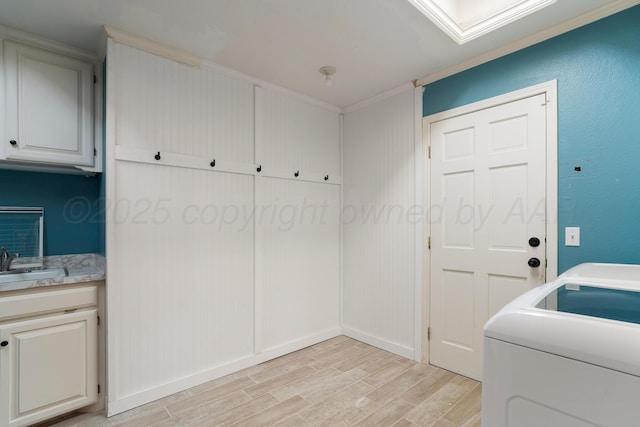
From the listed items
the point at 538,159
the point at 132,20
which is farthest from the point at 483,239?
the point at 132,20

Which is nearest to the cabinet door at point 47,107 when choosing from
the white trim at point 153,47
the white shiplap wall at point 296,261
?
the white trim at point 153,47

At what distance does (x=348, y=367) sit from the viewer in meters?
2.65

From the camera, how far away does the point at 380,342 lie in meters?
3.04

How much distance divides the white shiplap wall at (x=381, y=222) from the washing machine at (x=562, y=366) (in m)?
1.90

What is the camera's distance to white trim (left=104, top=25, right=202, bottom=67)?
6.61ft

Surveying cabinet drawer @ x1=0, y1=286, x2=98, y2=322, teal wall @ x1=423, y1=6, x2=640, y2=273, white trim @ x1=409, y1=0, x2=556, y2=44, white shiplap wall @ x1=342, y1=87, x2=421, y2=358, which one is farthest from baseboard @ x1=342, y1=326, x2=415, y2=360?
white trim @ x1=409, y1=0, x2=556, y2=44

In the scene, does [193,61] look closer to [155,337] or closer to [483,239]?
[155,337]

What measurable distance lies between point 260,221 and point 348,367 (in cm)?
149

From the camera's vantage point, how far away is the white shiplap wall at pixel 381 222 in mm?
2840

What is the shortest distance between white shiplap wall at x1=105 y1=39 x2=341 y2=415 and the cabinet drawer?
146mm

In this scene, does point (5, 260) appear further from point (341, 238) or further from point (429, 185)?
point (429, 185)

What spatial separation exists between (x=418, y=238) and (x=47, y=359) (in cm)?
275

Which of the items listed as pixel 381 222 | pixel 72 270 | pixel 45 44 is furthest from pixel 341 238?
pixel 45 44

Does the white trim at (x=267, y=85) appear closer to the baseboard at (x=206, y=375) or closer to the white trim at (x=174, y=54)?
the white trim at (x=174, y=54)
